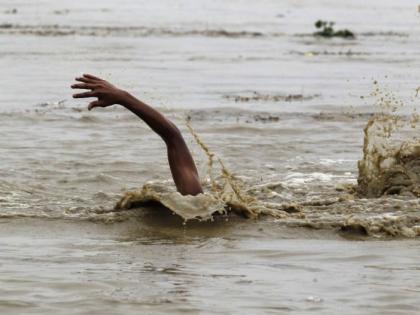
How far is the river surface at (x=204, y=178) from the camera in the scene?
6.27 metres

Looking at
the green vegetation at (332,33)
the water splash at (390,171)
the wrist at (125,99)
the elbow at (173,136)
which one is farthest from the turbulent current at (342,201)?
the green vegetation at (332,33)

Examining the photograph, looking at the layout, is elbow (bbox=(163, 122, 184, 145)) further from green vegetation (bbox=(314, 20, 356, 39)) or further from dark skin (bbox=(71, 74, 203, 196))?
green vegetation (bbox=(314, 20, 356, 39))

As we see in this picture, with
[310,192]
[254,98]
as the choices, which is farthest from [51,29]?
[310,192]

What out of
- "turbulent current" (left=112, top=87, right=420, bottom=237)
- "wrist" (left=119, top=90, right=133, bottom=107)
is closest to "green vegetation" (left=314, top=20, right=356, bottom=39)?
"turbulent current" (left=112, top=87, right=420, bottom=237)

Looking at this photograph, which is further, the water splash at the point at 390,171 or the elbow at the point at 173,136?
the water splash at the point at 390,171

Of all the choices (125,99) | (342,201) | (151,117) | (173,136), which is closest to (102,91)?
(125,99)

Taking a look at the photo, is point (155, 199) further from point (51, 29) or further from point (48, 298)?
point (51, 29)

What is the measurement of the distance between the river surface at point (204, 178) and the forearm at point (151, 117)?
0.65 metres

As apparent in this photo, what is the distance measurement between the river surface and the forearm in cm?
65

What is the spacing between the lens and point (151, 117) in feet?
25.9

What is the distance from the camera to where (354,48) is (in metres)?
25.1

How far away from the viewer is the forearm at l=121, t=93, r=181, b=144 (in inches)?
304

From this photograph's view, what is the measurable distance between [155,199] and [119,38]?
18120mm

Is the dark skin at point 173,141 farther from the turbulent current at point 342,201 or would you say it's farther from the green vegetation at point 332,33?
the green vegetation at point 332,33
